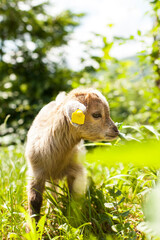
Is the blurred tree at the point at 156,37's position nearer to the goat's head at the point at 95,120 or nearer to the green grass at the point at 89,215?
the goat's head at the point at 95,120

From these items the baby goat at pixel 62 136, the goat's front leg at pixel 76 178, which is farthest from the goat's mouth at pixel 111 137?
the goat's front leg at pixel 76 178

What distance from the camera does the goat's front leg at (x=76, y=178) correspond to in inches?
92.0

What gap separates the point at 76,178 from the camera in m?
2.38

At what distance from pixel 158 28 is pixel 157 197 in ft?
8.56

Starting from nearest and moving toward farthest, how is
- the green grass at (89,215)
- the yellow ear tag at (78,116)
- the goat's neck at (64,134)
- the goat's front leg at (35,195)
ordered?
the green grass at (89,215) → the yellow ear tag at (78,116) → the goat's front leg at (35,195) → the goat's neck at (64,134)

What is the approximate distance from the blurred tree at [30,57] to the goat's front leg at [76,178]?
340 cm

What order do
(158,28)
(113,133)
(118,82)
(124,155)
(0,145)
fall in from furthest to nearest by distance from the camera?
(0,145) < (118,82) < (158,28) < (113,133) < (124,155)

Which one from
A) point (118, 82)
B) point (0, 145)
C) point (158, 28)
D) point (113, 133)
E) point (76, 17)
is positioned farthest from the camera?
point (76, 17)

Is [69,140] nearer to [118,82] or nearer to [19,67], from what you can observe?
[118,82]

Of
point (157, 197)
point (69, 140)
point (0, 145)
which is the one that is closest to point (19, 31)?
point (0, 145)

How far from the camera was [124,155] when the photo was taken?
0.36 metres

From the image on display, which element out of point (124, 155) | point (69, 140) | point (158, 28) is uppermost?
point (158, 28)

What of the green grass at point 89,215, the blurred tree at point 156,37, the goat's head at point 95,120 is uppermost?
the blurred tree at point 156,37

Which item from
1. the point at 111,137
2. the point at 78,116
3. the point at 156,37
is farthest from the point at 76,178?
the point at 156,37
